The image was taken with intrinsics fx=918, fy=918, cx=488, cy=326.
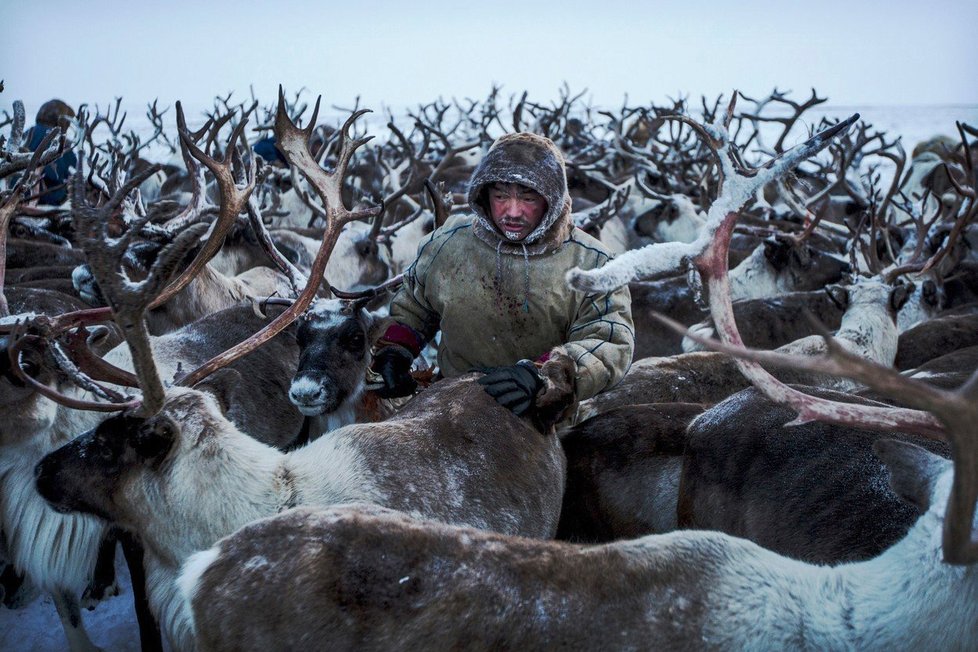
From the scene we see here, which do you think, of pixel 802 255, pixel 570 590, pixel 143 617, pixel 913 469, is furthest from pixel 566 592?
pixel 802 255

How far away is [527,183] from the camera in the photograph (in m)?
2.81

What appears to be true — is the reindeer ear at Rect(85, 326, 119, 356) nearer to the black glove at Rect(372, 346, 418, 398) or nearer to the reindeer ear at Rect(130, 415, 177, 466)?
the reindeer ear at Rect(130, 415, 177, 466)

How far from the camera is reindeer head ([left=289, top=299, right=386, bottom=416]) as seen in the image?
2.98 metres

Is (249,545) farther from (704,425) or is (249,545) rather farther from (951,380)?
(951,380)

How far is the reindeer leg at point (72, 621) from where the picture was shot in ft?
9.11

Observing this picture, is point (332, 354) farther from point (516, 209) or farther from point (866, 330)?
point (866, 330)

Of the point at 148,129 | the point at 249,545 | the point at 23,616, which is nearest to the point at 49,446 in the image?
the point at 23,616

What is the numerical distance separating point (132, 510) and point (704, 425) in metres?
1.58

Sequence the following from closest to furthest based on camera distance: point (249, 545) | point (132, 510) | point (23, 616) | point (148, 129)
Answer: point (249, 545) < point (132, 510) < point (23, 616) < point (148, 129)

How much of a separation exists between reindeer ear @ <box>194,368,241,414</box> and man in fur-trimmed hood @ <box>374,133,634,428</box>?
606 millimetres

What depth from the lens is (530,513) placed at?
98.9 inches

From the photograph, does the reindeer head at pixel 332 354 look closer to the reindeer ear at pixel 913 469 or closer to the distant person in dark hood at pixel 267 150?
the reindeer ear at pixel 913 469

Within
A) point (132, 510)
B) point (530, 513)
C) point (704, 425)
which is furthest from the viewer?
point (704, 425)

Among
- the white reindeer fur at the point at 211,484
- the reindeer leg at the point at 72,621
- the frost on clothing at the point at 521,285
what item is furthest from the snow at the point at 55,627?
the frost on clothing at the point at 521,285
